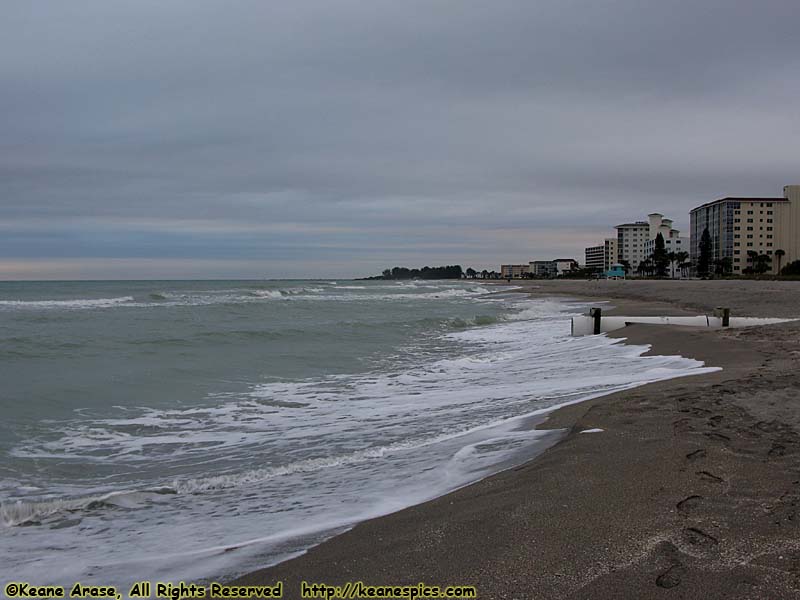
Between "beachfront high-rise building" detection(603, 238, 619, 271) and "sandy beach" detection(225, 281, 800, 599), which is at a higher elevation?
"beachfront high-rise building" detection(603, 238, 619, 271)

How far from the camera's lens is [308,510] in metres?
4.50

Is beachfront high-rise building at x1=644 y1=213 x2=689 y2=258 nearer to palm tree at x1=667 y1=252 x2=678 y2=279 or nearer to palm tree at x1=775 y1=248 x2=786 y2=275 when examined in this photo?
palm tree at x1=667 y1=252 x2=678 y2=279

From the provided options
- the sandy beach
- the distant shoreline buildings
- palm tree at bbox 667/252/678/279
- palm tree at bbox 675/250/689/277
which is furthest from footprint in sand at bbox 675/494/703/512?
palm tree at bbox 675/250/689/277

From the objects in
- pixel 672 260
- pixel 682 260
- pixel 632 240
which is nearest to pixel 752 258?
pixel 672 260

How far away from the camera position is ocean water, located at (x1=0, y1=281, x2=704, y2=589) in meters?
4.07

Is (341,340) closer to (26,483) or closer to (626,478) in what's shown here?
(26,483)

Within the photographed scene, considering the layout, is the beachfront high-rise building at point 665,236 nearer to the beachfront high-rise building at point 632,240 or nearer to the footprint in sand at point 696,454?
the beachfront high-rise building at point 632,240

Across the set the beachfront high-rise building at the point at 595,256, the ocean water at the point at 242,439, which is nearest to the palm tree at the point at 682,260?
the beachfront high-rise building at the point at 595,256

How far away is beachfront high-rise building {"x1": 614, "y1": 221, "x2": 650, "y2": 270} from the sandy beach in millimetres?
164044

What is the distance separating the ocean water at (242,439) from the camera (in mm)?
4074

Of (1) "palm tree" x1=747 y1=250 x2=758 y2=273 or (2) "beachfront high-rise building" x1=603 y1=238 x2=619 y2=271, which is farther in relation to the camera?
(2) "beachfront high-rise building" x1=603 y1=238 x2=619 y2=271

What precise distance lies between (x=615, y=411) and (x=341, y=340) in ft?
41.7

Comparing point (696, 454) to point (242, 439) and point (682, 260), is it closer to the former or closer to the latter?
point (242, 439)

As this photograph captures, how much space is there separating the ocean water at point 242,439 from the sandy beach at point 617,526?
52cm
